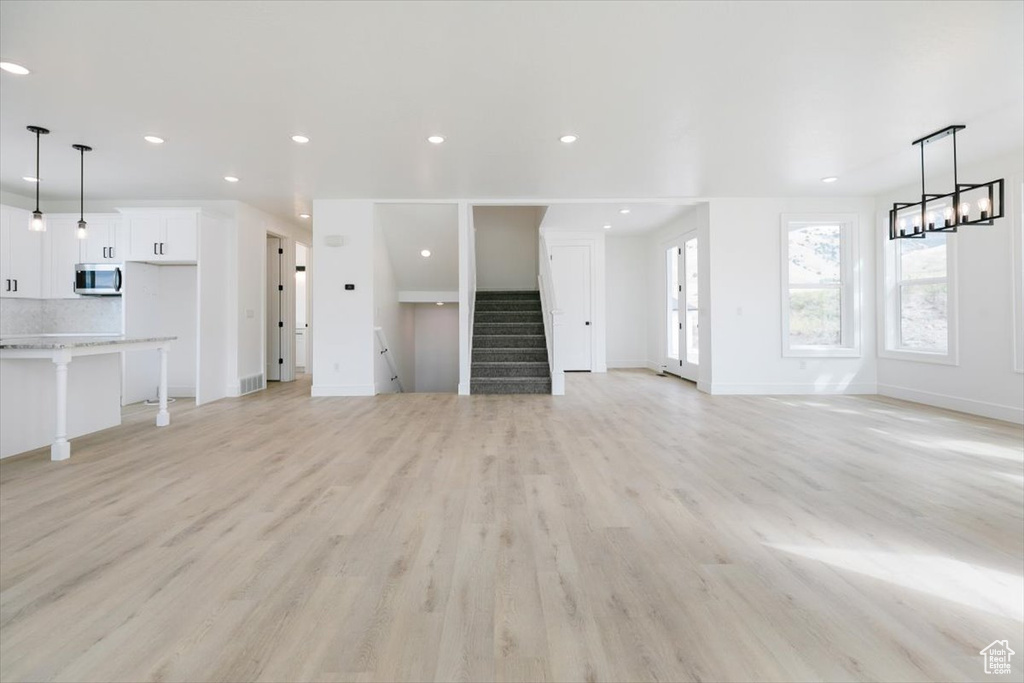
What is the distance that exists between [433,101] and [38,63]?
8.16 ft

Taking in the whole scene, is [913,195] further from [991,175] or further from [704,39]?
[704,39]

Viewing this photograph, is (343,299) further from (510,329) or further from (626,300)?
(626,300)

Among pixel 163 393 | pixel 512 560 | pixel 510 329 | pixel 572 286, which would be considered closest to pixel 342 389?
pixel 163 393

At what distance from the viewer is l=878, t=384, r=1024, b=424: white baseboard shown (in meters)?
4.86

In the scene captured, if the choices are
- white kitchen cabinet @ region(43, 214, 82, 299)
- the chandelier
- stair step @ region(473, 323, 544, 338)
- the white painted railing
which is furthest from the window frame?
white kitchen cabinet @ region(43, 214, 82, 299)

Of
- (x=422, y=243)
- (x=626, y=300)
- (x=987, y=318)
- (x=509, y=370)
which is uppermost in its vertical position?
(x=422, y=243)

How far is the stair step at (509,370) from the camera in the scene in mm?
7008

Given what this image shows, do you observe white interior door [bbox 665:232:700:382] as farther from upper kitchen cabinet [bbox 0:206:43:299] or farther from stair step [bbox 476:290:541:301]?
upper kitchen cabinet [bbox 0:206:43:299]

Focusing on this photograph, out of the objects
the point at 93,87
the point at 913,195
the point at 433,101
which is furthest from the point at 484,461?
the point at 913,195

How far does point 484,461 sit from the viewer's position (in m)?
3.52

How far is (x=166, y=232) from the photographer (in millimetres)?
5957

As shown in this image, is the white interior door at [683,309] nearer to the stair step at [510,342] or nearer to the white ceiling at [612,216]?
the white ceiling at [612,216]

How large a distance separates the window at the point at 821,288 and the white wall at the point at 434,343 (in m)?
5.90

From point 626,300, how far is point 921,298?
15.8ft
